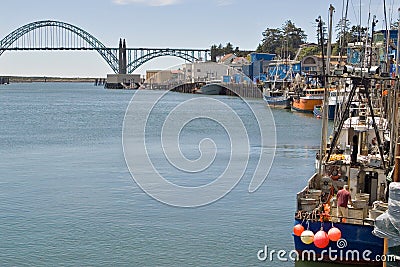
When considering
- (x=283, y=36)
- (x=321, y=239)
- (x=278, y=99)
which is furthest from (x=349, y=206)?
(x=283, y=36)

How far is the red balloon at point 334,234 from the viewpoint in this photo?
15.1m

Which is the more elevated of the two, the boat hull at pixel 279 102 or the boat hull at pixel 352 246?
the boat hull at pixel 352 246

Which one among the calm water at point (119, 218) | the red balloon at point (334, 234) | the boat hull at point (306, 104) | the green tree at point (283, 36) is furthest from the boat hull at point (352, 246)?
the green tree at point (283, 36)

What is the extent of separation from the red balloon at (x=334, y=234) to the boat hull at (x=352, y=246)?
14cm

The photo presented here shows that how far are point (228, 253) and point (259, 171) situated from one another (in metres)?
13.9

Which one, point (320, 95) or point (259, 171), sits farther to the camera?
point (320, 95)

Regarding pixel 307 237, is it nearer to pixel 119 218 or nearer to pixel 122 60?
pixel 119 218

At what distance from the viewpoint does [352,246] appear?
1533 centimetres

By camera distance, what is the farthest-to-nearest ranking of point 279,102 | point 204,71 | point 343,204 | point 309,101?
point 204,71 < point 279,102 < point 309,101 < point 343,204

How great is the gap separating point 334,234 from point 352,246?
583mm

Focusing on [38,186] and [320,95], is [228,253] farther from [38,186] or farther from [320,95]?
[320,95]

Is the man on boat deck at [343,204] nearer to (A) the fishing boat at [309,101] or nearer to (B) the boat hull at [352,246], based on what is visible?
(B) the boat hull at [352,246]

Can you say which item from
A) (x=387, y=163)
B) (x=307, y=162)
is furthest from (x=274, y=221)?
(x=307, y=162)

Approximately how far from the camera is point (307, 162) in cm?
3531
